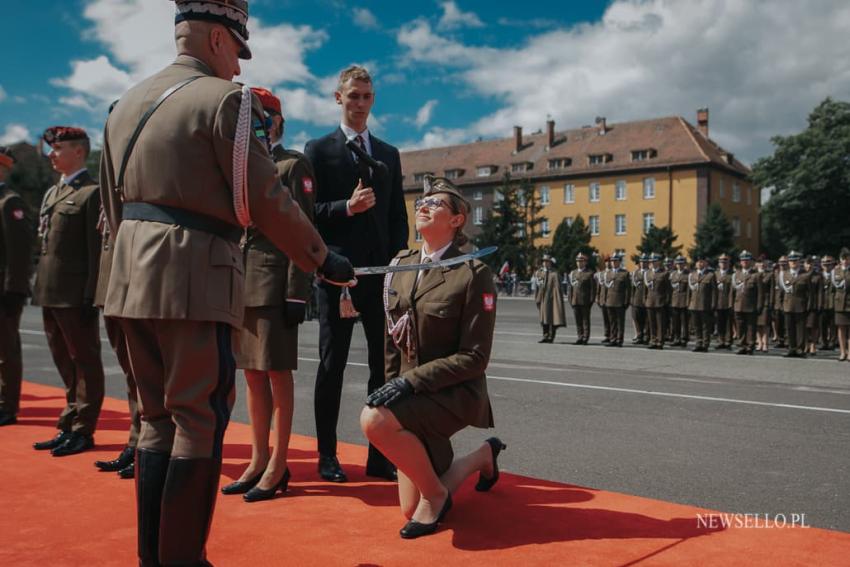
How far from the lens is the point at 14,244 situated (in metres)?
6.24

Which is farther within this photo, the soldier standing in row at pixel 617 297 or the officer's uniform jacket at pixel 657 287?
the officer's uniform jacket at pixel 657 287

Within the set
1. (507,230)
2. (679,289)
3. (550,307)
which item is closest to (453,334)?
(550,307)

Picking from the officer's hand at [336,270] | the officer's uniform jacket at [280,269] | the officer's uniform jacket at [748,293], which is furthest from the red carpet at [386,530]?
the officer's uniform jacket at [748,293]

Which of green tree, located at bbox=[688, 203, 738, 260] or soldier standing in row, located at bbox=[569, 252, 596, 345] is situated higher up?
green tree, located at bbox=[688, 203, 738, 260]

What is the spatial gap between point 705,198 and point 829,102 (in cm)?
1212

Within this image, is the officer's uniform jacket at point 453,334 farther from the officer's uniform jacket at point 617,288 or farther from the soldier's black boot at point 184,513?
the officer's uniform jacket at point 617,288

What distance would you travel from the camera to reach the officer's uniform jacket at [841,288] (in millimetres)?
14616

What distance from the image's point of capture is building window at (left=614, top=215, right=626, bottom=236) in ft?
222

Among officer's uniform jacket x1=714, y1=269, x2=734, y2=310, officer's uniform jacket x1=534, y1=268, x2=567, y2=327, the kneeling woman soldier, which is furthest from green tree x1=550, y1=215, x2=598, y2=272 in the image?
the kneeling woman soldier

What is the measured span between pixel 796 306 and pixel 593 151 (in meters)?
57.3

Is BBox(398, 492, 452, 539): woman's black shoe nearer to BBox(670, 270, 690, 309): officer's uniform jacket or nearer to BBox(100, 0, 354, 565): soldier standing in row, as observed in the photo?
BBox(100, 0, 354, 565): soldier standing in row

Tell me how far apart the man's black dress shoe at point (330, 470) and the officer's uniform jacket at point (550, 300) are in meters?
13.1

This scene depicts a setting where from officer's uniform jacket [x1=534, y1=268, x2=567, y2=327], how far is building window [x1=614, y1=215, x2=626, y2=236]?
5057cm

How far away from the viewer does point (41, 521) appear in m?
3.80
